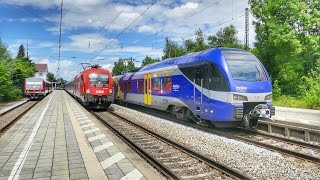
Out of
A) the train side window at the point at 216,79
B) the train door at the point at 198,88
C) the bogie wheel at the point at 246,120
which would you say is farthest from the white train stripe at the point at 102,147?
the bogie wheel at the point at 246,120

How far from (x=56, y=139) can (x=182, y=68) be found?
7.05m

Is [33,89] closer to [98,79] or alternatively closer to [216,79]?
[98,79]

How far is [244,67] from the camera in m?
13.9

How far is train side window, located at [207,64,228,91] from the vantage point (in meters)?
13.4

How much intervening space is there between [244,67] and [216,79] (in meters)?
1.17

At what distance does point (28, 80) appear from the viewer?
47031 millimetres

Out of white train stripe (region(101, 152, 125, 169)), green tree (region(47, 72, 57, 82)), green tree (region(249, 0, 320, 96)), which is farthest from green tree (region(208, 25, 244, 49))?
green tree (region(47, 72, 57, 82))

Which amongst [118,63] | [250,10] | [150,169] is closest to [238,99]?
[150,169]

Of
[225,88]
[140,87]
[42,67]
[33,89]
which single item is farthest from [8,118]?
[42,67]

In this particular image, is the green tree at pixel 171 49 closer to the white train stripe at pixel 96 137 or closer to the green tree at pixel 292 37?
the green tree at pixel 292 37

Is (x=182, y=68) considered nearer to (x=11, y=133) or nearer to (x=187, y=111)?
(x=187, y=111)

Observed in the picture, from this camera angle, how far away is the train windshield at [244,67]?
13586mm

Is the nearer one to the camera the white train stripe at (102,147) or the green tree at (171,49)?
the white train stripe at (102,147)

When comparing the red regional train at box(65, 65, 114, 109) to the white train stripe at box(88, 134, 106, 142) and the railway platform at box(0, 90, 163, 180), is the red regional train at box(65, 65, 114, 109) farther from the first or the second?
the white train stripe at box(88, 134, 106, 142)
